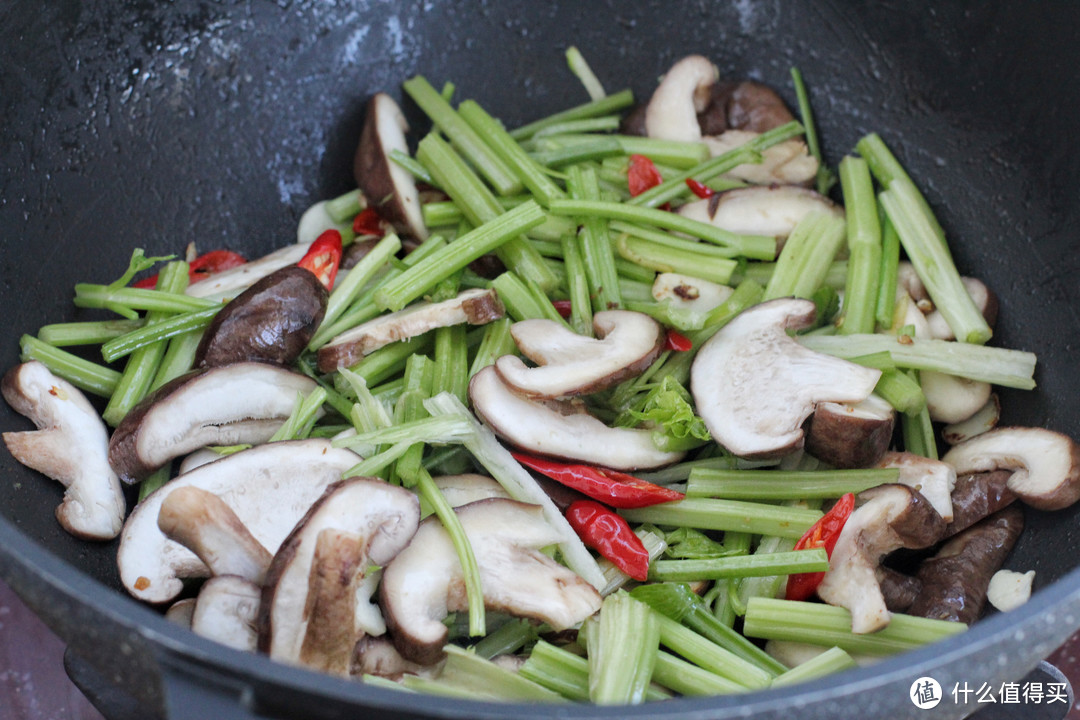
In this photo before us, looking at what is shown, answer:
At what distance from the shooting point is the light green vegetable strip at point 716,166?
2604mm

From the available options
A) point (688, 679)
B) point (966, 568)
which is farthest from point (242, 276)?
point (966, 568)

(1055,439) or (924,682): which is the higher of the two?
(924,682)

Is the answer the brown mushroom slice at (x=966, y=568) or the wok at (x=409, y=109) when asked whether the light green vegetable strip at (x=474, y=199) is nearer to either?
the wok at (x=409, y=109)

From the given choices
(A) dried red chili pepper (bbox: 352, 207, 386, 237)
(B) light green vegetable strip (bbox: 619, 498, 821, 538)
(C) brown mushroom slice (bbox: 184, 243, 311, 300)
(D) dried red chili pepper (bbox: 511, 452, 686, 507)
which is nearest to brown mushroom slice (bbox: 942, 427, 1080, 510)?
(B) light green vegetable strip (bbox: 619, 498, 821, 538)

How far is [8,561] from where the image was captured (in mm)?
1324

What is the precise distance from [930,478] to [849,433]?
0.26m

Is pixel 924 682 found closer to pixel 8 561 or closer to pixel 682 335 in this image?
pixel 682 335

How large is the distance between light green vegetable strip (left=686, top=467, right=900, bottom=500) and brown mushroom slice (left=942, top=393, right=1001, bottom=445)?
0.38m

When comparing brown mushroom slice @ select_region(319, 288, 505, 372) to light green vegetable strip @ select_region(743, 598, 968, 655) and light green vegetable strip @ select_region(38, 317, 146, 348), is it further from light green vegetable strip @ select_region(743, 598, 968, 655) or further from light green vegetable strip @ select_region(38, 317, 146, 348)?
light green vegetable strip @ select_region(743, 598, 968, 655)

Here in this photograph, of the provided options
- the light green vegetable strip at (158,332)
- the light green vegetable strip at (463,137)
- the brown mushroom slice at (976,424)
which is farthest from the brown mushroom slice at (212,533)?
the brown mushroom slice at (976,424)

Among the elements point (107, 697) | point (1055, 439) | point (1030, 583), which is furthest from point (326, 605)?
point (1055, 439)

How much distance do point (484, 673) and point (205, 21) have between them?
2022 millimetres

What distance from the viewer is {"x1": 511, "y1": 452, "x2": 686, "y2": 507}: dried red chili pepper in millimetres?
1987

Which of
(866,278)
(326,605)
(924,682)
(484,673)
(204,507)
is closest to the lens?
(924,682)
